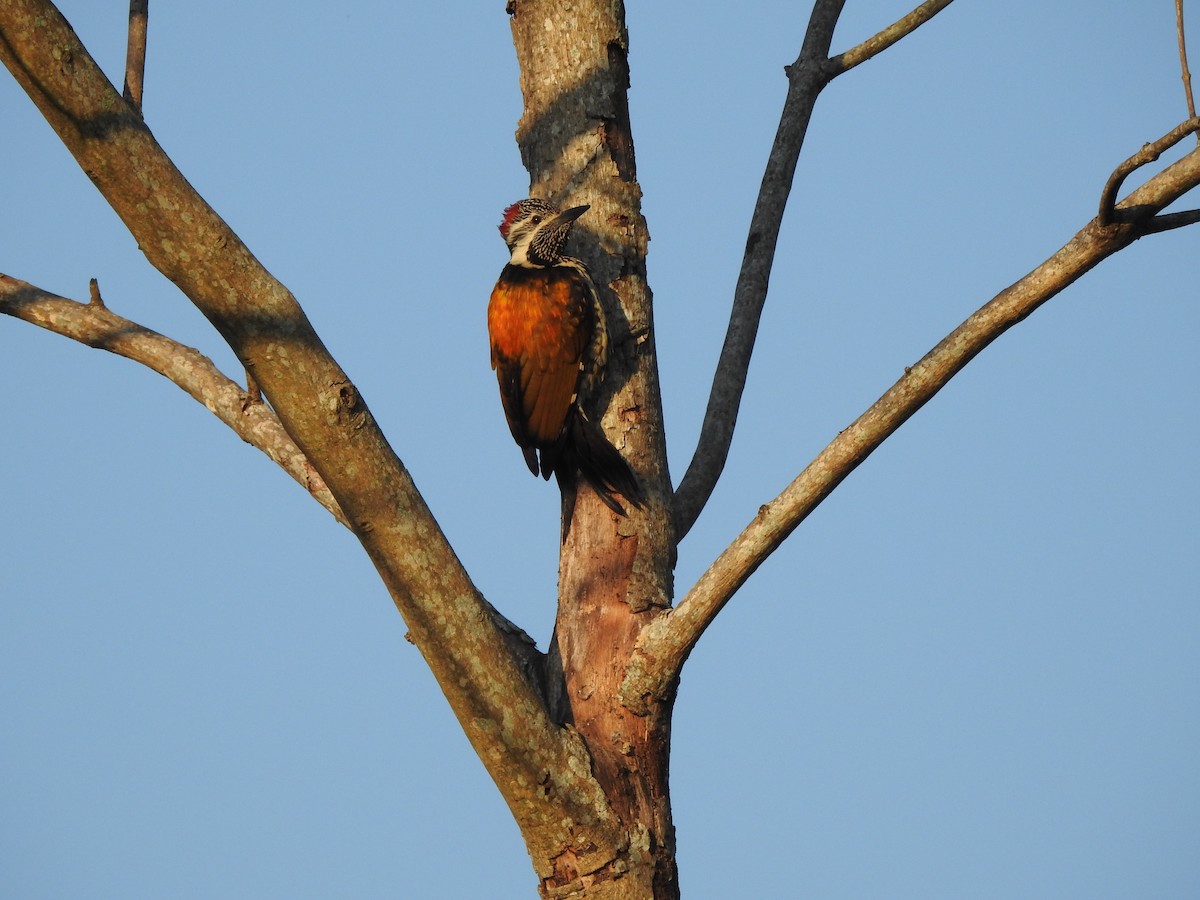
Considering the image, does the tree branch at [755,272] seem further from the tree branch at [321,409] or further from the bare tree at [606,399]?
the tree branch at [321,409]

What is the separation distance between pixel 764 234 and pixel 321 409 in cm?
188

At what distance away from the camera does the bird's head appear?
155 inches

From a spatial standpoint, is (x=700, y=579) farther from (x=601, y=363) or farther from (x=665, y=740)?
(x=601, y=363)

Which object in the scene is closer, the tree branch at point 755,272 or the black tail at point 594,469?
the black tail at point 594,469

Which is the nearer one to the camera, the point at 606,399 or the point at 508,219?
the point at 606,399

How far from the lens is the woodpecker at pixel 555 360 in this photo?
11.8 ft

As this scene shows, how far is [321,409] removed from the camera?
101 inches

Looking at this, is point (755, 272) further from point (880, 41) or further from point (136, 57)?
point (136, 57)

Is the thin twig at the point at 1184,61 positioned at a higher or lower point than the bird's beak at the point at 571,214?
lower

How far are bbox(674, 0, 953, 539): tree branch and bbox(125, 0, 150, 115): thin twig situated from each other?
72.4 inches

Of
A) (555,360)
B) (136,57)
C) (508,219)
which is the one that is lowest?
(555,360)

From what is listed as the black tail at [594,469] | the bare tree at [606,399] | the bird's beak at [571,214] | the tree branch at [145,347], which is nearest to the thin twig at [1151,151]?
the bare tree at [606,399]

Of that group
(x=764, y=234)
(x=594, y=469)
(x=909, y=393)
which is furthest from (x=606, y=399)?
(x=909, y=393)

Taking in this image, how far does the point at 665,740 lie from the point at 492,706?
58cm
